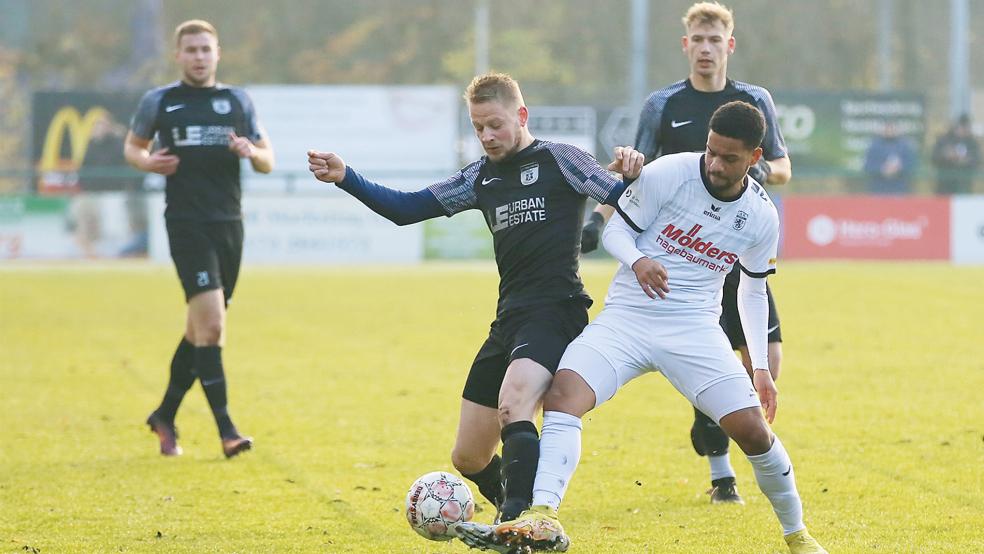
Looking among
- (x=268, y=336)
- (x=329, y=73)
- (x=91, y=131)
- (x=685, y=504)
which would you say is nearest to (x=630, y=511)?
(x=685, y=504)

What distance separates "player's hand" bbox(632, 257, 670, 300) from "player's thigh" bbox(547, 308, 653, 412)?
0.21 metres

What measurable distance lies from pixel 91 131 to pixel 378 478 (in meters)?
25.5

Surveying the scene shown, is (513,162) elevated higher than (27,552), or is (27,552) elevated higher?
(513,162)

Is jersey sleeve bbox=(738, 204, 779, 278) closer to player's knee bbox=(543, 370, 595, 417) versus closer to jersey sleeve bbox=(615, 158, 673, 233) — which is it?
jersey sleeve bbox=(615, 158, 673, 233)

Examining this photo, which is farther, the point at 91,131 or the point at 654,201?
the point at 91,131

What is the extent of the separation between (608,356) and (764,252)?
2.56 feet

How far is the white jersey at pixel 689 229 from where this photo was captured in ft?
18.1

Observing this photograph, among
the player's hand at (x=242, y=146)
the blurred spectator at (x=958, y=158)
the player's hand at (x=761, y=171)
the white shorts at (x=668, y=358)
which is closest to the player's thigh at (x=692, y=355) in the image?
the white shorts at (x=668, y=358)

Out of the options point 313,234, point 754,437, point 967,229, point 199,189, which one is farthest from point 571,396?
point 967,229

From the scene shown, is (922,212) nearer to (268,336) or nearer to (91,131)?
(268,336)

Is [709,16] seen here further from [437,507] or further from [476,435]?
[437,507]

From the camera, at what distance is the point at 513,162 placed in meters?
5.77

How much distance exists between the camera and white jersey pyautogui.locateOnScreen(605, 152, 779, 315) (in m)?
5.50

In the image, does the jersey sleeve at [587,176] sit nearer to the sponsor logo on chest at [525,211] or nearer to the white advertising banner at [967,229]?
the sponsor logo on chest at [525,211]
